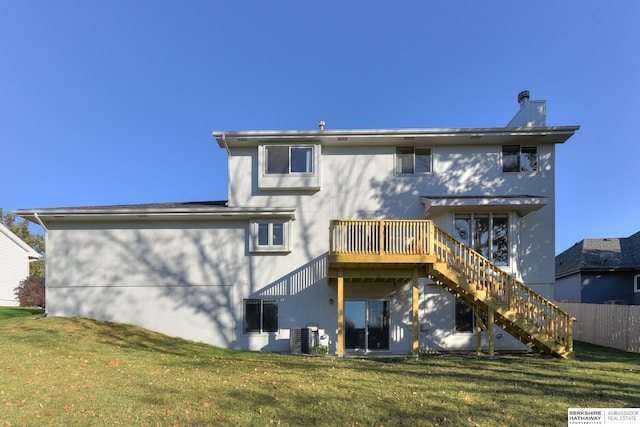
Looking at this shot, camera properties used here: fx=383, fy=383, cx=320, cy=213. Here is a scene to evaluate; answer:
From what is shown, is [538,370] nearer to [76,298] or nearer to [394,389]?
[394,389]

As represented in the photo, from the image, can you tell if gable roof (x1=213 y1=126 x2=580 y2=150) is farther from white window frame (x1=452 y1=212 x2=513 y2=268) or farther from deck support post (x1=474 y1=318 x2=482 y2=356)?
deck support post (x1=474 y1=318 x2=482 y2=356)

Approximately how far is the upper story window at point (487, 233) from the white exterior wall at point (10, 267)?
113ft

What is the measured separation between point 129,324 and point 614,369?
14.9 meters

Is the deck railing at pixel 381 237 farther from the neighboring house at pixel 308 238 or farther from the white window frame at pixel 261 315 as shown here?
the white window frame at pixel 261 315

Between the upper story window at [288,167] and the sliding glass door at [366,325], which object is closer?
the sliding glass door at [366,325]

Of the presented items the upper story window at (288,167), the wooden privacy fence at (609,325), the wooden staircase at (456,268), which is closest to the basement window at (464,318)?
the wooden staircase at (456,268)

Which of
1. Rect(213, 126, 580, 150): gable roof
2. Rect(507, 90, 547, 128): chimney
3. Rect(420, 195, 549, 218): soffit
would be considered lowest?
Rect(420, 195, 549, 218): soffit

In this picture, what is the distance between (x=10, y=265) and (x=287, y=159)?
98.6 feet

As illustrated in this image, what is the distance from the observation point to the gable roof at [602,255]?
23031mm

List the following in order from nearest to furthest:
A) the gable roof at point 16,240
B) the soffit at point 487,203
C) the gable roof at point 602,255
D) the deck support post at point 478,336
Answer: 1. the deck support post at point 478,336
2. the soffit at point 487,203
3. the gable roof at point 602,255
4. the gable roof at point 16,240

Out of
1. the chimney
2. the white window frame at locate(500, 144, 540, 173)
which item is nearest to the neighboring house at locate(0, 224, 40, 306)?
the white window frame at locate(500, 144, 540, 173)

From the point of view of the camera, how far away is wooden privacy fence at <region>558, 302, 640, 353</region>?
13562 millimetres

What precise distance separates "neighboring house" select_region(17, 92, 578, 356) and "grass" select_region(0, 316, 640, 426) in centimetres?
267

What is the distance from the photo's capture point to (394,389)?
733 centimetres
